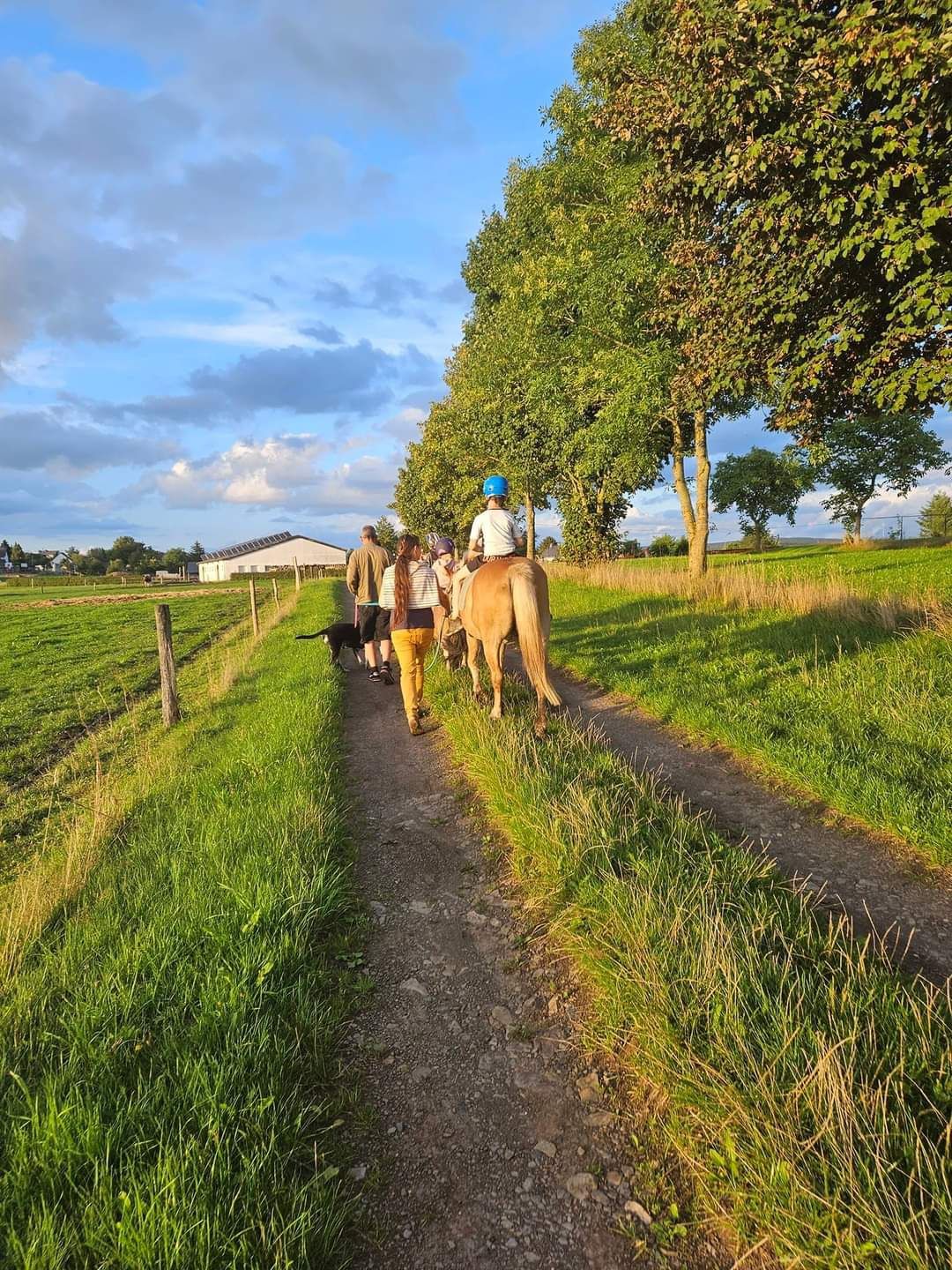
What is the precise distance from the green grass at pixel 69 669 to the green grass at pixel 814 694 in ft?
28.8

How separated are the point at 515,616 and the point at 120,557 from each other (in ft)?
528

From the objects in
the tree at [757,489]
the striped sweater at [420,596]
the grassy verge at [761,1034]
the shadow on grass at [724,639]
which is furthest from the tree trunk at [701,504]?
the tree at [757,489]

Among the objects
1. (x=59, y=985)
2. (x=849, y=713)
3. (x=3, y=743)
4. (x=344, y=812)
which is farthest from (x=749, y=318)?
(x=3, y=743)

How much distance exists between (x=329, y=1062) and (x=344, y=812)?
8.58 ft

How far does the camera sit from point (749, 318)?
6.55 meters

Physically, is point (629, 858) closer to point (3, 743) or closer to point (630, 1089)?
point (630, 1089)

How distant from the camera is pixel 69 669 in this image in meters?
15.6

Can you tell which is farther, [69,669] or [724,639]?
[69,669]

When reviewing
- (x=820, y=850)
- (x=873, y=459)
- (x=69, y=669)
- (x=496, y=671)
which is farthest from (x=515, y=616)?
(x=873, y=459)

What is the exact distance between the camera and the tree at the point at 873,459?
41781 millimetres

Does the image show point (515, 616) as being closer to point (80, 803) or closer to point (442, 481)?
point (80, 803)

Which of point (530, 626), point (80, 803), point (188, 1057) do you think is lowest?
point (80, 803)

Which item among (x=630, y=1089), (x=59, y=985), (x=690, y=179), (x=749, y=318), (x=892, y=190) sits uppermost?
(x=690, y=179)

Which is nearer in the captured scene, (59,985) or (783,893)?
(59,985)
